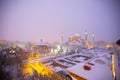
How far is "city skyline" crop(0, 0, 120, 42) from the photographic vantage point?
7.68 ft

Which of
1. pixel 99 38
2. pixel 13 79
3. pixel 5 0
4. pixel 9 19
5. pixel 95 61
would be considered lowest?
pixel 13 79

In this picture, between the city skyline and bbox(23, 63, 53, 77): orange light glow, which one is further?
the city skyline

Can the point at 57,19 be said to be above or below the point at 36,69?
above

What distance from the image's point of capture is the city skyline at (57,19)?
234cm

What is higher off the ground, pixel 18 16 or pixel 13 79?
pixel 18 16

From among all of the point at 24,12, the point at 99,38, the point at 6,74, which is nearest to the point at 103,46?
the point at 99,38

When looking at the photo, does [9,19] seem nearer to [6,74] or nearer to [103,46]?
[6,74]

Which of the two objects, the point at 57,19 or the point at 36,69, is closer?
the point at 36,69

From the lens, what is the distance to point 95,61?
2174mm

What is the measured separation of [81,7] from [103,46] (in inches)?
30.2

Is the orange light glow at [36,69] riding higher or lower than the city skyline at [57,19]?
lower

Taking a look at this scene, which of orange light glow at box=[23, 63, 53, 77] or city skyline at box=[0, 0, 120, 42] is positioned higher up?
city skyline at box=[0, 0, 120, 42]

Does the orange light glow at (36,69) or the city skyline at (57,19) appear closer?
the orange light glow at (36,69)

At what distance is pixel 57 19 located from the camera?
2.48 metres
